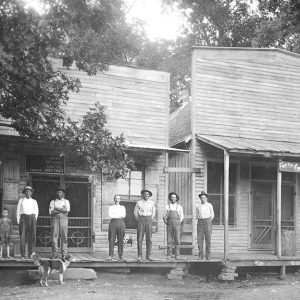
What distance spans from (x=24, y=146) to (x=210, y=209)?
16.4ft

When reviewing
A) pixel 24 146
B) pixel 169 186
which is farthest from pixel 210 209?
pixel 24 146

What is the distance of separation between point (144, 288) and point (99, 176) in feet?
12.4

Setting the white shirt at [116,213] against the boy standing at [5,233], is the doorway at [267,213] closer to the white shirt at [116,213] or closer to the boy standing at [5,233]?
the white shirt at [116,213]

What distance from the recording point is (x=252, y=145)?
15.9m

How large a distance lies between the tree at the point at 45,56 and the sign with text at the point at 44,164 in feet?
11.3

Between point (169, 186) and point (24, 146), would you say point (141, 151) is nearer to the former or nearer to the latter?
point (169, 186)

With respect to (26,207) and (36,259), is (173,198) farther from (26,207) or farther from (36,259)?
(36,259)

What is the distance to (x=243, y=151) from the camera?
14875 millimetres

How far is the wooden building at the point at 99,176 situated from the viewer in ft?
48.5

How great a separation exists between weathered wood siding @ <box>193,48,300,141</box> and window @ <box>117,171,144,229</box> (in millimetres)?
2390

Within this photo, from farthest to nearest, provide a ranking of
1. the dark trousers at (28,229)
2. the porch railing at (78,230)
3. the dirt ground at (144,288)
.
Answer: the porch railing at (78,230) < the dark trousers at (28,229) < the dirt ground at (144,288)

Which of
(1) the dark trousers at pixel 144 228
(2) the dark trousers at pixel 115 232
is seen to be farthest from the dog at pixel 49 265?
(1) the dark trousers at pixel 144 228

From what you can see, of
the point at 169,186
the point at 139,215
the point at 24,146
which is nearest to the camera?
the point at 139,215

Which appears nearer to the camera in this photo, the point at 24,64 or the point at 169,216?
the point at 24,64
